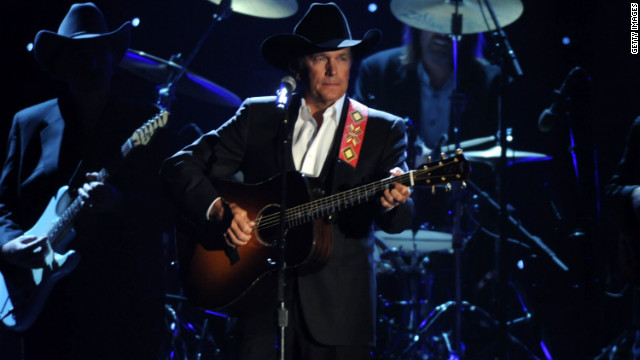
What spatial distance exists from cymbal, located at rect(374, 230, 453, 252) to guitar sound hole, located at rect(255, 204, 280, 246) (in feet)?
7.62

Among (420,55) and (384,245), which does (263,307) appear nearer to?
(384,245)

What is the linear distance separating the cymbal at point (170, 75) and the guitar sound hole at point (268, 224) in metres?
2.19

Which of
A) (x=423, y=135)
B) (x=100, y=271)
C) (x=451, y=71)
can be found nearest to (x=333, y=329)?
(x=100, y=271)

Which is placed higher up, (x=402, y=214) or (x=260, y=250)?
(x=402, y=214)

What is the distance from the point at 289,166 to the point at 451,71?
3776 millimetres

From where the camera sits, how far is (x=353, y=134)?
3283mm

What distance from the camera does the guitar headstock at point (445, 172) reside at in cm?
301

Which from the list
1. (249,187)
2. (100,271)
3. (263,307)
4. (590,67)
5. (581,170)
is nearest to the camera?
(263,307)

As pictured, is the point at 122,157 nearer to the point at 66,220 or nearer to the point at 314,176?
the point at 66,220

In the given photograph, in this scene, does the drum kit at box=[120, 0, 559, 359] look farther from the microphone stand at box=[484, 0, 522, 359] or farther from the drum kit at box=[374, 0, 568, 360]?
the microphone stand at box=[484, 0, 522, 359]

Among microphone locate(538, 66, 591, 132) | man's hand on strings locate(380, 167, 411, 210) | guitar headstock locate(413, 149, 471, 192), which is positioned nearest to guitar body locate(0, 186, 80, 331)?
man's hand on strings locate(380, 167, 411, 210)

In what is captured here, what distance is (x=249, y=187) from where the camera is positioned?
3402mm

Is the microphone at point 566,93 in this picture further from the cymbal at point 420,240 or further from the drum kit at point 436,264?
the cymbal at point 420,240

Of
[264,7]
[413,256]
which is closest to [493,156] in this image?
[413,256]
